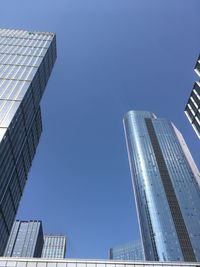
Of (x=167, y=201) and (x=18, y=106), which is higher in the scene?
(x=167, y=201)

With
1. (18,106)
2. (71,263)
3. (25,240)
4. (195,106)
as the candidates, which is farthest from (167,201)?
(71,263)

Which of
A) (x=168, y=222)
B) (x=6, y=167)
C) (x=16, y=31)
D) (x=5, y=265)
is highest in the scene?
(x=16, y=31)

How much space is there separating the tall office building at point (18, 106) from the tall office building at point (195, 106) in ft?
196

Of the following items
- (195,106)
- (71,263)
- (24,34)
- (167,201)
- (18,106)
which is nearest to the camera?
(71,263)

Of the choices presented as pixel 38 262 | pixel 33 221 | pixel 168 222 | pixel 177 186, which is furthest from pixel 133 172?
pixel 38 262

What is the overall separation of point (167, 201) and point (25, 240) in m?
90.8

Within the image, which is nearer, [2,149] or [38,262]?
[38,262]

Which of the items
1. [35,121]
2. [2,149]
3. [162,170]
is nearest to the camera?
[2,149]

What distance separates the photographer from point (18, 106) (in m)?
98.6

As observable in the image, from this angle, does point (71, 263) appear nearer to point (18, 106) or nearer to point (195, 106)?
Result: point (18, 106)

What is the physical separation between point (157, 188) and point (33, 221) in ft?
280

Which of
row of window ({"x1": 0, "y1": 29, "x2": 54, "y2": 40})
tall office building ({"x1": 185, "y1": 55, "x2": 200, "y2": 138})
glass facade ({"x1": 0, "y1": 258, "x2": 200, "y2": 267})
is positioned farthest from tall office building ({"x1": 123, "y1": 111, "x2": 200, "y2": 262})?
glass facade ({"x1": 0, "y1": 258, "x2": 200, "y2": 267})

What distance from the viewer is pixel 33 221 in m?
189

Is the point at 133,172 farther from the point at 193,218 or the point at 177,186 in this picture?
the point at 193,218
